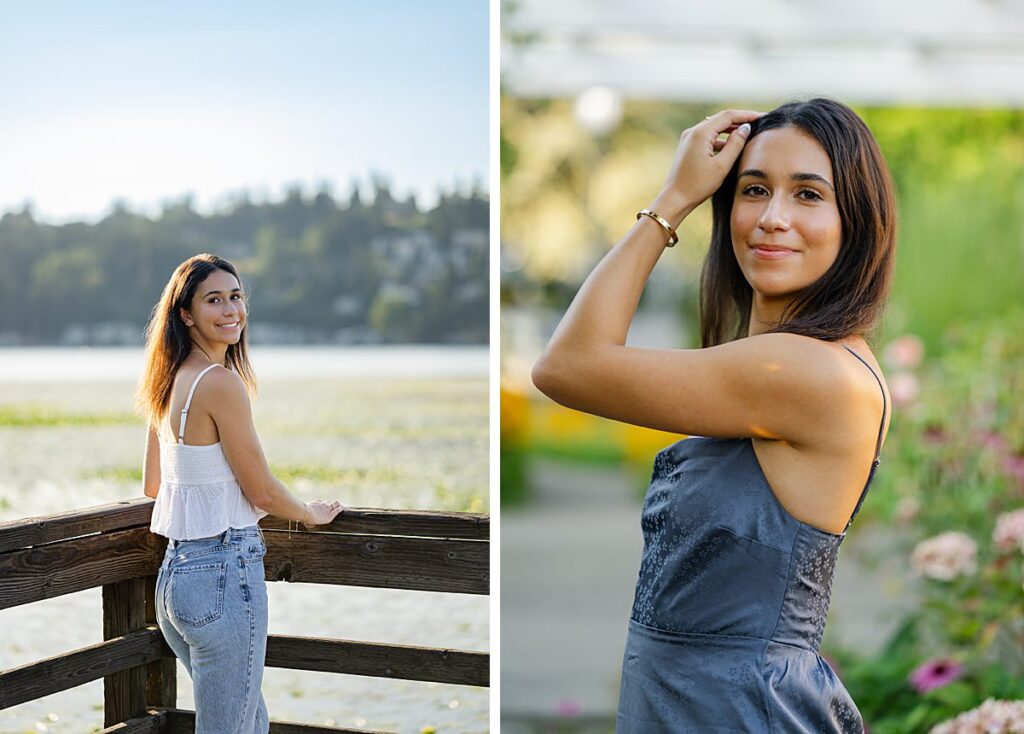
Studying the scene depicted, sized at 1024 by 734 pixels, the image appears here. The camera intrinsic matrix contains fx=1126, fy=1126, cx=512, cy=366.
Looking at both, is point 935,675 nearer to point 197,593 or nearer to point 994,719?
point 994,719

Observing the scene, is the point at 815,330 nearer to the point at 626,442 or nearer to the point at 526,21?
the point at 526,21

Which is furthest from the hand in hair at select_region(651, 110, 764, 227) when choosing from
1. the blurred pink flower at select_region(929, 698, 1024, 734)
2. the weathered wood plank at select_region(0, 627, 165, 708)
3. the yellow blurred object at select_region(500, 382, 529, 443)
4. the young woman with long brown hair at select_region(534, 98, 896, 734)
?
the yellow blurred object at select_region(500, 382, 529, 443)

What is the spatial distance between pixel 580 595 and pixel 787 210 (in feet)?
15.6

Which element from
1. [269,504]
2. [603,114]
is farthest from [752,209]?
[603,114]

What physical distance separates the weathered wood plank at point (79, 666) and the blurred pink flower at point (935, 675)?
71.2 inches

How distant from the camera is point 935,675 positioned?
9.25 ft

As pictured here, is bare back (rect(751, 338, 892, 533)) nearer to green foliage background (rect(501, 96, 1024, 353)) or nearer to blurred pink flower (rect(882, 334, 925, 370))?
green foliage background (rect(501, 96, 1024, 353))

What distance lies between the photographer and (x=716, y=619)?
127 centimetres

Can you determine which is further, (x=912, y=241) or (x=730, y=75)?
(x=912, y=241)

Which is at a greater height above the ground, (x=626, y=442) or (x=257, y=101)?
(x=257, y=101)

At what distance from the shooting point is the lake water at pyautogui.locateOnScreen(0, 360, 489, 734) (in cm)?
266

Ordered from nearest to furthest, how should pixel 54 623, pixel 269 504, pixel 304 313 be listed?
pixel 269 504 < pixel 54 623 < pixel 304 313

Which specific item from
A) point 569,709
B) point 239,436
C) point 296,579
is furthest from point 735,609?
point 569,709

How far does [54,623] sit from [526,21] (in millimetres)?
2153
